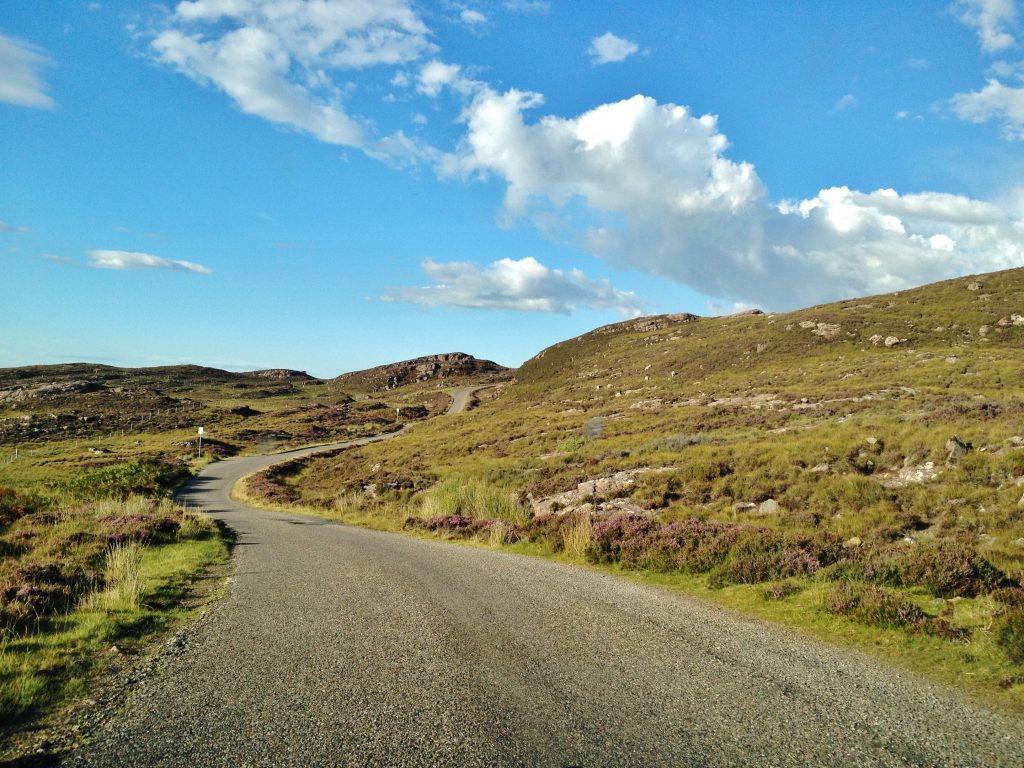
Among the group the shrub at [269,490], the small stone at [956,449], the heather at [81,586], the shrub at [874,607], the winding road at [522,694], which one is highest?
the small stone at [956,449]

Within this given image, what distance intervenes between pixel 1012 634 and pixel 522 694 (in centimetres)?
615

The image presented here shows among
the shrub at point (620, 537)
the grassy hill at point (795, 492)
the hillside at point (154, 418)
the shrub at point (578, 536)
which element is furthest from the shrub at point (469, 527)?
the hillside at point (154, 418)

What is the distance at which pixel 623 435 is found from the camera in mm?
32062

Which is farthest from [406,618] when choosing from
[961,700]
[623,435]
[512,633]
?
[623,435]

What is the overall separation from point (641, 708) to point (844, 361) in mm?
55771

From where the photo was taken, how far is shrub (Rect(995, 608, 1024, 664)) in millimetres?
6077

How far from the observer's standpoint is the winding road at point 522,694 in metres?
4.54

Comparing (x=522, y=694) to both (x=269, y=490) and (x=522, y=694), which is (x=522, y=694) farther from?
(x=269, y=490)

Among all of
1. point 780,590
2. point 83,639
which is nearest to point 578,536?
point 780,590

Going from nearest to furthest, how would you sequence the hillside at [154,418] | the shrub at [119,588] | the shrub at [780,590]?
the shrub at [119,588] < the shrub at [780,590] < the hillside at [154,418]

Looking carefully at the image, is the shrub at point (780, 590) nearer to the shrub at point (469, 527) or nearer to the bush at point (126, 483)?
the shrub at point (469, 527)

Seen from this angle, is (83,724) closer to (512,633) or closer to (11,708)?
(11,708)

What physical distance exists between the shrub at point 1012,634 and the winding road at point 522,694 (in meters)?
1.29

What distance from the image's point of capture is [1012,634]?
21.0 feet
